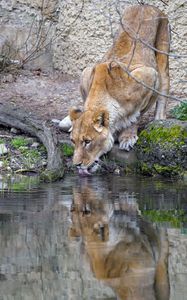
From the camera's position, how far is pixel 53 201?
8867 millimetres

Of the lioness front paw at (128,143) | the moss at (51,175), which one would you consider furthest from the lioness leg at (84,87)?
the moss at (51,175)

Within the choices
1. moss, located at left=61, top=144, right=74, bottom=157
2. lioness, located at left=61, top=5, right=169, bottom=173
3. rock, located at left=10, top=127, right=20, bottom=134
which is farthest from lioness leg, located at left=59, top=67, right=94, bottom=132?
rock, located at left=10, top=127, right=20, bottom=134

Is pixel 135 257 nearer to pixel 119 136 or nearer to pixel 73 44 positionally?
pixel 119 136

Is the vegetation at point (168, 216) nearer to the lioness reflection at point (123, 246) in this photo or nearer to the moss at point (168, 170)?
the lioness reflection at point (123, 246)

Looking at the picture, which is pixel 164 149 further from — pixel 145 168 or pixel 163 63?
pixel 163 63

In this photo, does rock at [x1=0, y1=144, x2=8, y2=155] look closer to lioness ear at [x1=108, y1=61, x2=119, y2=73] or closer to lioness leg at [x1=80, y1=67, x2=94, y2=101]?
lioness leg at [x1=80, y1=67, x2=94, y2=101]

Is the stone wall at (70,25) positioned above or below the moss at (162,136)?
above

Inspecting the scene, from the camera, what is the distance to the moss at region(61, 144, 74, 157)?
11.4 m

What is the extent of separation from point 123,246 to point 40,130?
15.7ft

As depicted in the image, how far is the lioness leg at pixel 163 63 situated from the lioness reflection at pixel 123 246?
314 centimetres

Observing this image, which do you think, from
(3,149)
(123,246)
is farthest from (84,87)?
(123,246)

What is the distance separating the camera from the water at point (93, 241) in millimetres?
5758

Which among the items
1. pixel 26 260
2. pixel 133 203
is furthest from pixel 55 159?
pixel 26 260

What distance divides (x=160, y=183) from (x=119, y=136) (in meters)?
1.30
